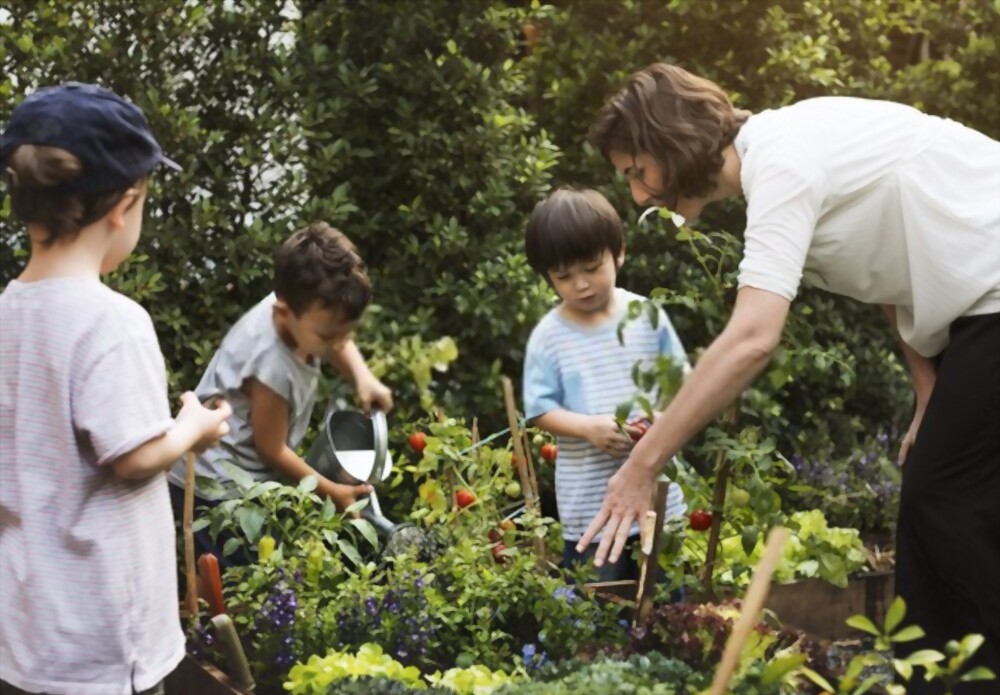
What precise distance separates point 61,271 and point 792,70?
13.8 ft

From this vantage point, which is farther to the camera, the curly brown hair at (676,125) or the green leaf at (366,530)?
the green leaf at (366,530)

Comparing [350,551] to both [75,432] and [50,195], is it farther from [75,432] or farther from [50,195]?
[50,195]

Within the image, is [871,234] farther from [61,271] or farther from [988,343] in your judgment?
[61,271]

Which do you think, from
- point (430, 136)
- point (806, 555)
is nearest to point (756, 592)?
point (806, 555)

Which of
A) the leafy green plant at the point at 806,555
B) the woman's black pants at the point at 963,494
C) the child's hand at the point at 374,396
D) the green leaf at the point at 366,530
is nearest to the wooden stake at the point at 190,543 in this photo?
the green leaf at the point at 366,530

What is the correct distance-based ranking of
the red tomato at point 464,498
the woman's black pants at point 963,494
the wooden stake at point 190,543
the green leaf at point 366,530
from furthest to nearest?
the red tomato at point 464,498 → the green leaf at point 366,530 → the wooden stake at point 190,543 → the woman's black pants at point 963,494

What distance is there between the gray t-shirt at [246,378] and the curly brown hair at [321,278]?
0.11m

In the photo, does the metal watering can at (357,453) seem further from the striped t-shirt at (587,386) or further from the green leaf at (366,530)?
the striped t-shirt at (587,386)

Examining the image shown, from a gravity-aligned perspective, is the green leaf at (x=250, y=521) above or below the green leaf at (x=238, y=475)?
below

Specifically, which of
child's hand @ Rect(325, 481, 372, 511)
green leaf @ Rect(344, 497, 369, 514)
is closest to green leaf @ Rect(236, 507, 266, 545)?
green leaf @ Rect(344, 497, 369, 514)

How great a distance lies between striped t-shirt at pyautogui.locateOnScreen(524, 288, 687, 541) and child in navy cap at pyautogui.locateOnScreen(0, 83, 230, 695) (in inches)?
70.8

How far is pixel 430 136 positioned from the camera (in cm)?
556

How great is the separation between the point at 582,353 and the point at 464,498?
21.9 inches

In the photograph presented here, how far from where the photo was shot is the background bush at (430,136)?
5.04 m
